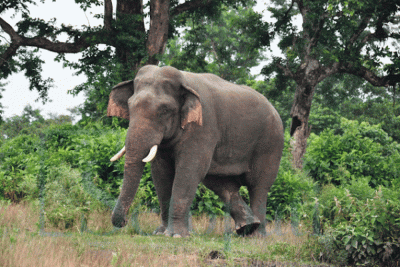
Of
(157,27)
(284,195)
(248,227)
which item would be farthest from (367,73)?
(248,227)

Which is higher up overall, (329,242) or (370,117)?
(370,117)

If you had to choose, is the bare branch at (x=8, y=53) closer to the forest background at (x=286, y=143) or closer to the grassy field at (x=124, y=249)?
the forest background at (x=286, y=143)

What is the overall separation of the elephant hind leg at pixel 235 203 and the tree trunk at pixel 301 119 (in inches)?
393

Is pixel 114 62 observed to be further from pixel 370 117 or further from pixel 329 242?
pixel 370 117

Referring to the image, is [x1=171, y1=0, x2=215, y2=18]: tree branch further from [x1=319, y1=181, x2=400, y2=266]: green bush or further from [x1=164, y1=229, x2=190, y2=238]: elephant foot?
[x1=319, y1=181, x2=400, y2=266]: green bush

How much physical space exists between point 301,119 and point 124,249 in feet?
45.7

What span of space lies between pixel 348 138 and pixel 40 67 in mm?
11980

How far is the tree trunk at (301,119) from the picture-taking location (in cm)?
1822

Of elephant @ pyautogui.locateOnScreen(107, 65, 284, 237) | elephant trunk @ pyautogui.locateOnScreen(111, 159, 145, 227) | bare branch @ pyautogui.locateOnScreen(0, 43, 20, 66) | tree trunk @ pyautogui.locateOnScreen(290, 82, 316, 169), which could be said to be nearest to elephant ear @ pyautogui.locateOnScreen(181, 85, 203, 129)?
elephant @ pyautogui.locateOnScreen(107, 65, 284, 237)

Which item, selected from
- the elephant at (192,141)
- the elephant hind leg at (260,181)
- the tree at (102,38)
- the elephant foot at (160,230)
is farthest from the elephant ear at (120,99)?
the tree at (102,38)

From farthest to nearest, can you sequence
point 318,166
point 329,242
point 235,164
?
point 318,166 < point 235,164 < point 329,242

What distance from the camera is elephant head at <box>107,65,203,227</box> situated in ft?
21.2

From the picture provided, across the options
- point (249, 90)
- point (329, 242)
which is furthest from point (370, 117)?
point (329, 242)

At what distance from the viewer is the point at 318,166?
14969 mm
